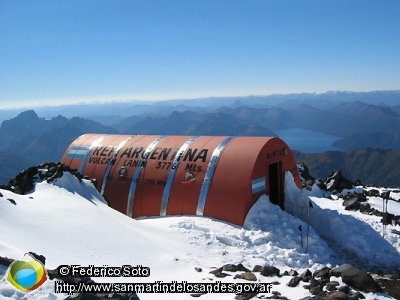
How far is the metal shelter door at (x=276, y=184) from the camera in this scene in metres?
19.2

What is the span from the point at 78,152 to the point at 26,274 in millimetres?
18774

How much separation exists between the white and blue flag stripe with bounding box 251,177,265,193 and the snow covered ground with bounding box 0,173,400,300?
556 millimetres

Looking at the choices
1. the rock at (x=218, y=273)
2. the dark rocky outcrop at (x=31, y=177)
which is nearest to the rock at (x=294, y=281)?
the rock at (x=218, y=273)

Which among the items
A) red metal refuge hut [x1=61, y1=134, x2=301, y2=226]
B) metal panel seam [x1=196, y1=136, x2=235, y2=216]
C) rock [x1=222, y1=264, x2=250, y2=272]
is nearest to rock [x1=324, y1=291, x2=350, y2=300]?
rock [x1=222, y1=264, x2=250, y2=272]

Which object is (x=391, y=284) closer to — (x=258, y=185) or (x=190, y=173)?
(x=258, y=185)

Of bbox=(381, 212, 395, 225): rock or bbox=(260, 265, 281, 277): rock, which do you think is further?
bbox=(381, 212, 395, 225): rock

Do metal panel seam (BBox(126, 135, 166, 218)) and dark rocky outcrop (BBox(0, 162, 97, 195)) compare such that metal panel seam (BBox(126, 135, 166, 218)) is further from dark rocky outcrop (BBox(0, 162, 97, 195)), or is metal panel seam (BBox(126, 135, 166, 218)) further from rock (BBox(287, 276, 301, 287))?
rock (BBox(287, 276, 301, 287))

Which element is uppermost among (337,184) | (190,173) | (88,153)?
(88,153)

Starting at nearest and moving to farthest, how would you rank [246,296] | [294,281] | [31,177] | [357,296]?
[357,296] → [246,296] → [294,281] → [31,177]

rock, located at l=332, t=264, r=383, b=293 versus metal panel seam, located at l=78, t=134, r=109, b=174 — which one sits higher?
metal panel seam, located at l=78, t=134, r=109, b=174

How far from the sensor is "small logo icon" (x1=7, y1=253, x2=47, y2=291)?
6.62 metres

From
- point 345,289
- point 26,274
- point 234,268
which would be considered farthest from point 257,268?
point 26,274

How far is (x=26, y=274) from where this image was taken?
693cm

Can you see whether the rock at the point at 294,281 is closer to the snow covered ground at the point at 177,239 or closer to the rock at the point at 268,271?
the snow covered ground at the point at 177,239
